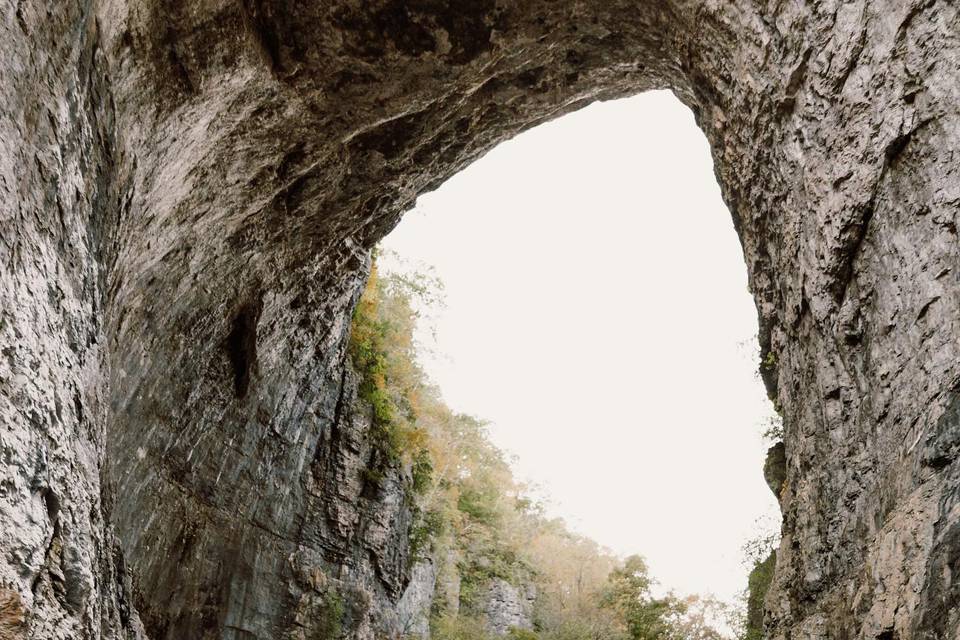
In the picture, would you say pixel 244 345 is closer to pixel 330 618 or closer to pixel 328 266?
pixel 328 266

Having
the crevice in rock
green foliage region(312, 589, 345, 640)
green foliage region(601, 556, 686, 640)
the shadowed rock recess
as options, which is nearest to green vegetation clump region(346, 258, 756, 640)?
green foliage region(601, 556, 686, 640)

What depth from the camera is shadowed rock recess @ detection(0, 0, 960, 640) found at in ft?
17.1

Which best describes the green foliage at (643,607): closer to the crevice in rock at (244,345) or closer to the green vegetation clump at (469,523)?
the green vegetation clump at (469,523)

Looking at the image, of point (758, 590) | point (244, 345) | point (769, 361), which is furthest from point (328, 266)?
point (758, 590)

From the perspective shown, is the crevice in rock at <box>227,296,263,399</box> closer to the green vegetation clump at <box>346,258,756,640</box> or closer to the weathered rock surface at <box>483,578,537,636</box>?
the green vegetation clump at <box>346,258,756,640</box>

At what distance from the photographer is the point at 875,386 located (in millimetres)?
5715

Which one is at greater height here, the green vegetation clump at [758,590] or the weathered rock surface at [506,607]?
the weathered rock surface at [506,607]

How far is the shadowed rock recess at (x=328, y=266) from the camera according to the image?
205 inches

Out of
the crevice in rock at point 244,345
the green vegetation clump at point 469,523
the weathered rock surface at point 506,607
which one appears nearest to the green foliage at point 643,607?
the green vegetation clump at point 469,523

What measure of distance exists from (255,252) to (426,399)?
1724 cm

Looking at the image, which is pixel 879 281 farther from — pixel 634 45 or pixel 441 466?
pixel 441 466

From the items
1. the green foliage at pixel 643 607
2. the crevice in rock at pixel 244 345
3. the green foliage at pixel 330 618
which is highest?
the crevice in rock at pixel 244 345

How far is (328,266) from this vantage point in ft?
49.4

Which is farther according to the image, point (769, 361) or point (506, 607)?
point (506, 607)
